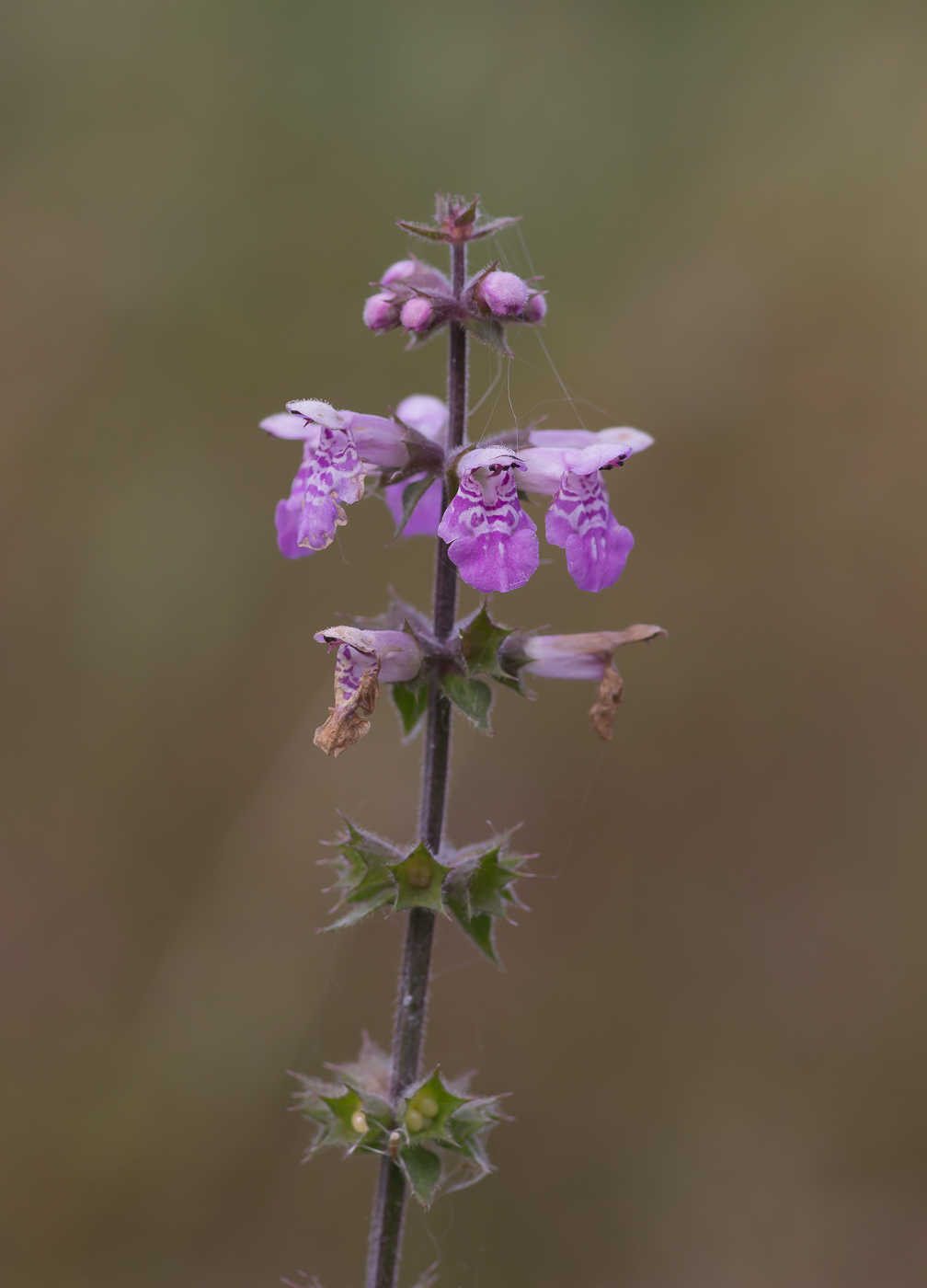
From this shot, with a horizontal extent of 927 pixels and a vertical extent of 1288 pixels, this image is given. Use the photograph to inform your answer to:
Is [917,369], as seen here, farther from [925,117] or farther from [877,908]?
[877,908]

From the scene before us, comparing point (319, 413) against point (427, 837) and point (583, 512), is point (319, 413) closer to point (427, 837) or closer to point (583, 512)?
point (583, 512)

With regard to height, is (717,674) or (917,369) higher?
(917,369)

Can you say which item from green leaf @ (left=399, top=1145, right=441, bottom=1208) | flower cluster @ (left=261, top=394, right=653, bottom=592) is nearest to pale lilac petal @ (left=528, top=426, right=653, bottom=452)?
flower cluster @ (left=261, top=394, right=653, bottom=592)

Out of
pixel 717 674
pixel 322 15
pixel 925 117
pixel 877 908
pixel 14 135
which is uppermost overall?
pixel 322 15

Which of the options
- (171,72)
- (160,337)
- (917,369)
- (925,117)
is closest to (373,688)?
(160,337)

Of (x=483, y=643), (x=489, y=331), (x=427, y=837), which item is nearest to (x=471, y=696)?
(x=483, y=643)
